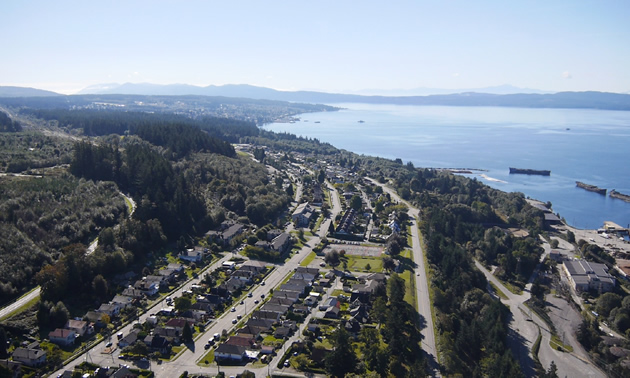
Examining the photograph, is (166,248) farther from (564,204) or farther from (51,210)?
(564,204)

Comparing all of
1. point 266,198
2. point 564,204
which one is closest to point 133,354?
point 266,198

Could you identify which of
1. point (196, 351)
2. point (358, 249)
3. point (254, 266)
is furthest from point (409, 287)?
point (196, 351)

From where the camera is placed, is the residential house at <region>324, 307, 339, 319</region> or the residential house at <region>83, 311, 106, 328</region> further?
the residential house at <region>324, 307, 339, 319</region>

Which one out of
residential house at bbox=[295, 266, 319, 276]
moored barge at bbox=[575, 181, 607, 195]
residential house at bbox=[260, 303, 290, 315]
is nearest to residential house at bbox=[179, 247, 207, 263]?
residential house at bbox=[295, 266, 319, 276]

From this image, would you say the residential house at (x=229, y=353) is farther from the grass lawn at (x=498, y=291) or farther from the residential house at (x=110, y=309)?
the grass lawn at (x=498, y=291)

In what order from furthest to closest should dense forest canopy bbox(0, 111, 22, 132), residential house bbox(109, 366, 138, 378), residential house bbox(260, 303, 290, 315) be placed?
dense forest canopy bbox(0, 111, 22, 132) < residential house bbox(260, 303, 290, 315) < residential house bbox(109, 366, 138, 378)

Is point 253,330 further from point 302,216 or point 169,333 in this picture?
point 302,216

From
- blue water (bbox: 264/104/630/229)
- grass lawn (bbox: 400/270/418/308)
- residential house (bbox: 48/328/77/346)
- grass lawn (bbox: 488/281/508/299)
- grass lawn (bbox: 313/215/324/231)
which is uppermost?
residential house (bbox: 48/328/77/346)

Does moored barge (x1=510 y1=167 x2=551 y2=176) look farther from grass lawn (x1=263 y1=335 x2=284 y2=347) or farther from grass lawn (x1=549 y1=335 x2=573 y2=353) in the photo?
grass lawn (x1=263 y1=335 x2=284 y2=347)

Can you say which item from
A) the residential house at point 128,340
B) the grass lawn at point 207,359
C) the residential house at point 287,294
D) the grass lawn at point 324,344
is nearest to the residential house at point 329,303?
the residential house at point 287,294
